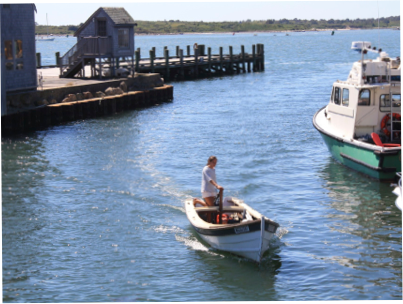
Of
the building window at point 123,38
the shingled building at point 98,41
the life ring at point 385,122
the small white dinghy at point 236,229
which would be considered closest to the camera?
the small white dinghy at point 236,229

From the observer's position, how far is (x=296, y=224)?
16.2 m

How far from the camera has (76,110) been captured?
105ft

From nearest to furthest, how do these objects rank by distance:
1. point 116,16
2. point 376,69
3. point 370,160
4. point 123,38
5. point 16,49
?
point 370,160 → point 376,69 → point 16,49 → point 116,16 → point 123,38

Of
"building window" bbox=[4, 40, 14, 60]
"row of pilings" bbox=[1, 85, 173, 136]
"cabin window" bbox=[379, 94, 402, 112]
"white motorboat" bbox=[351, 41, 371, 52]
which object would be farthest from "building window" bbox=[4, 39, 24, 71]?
"cabin window" bbox=[379, 94, 402, 112]

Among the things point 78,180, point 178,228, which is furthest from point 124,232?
point 78,180

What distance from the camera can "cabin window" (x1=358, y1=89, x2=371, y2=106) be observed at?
21.0m

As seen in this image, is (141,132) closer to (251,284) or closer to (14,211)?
(14,211)

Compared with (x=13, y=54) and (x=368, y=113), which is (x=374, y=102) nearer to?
(x=368, y=113)

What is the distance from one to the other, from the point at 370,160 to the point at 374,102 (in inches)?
93.0

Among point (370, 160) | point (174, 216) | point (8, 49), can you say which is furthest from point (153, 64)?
point (174, 216)

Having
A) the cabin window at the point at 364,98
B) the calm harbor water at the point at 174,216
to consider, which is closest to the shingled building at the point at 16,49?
the calm harbor water at the point at 174,216

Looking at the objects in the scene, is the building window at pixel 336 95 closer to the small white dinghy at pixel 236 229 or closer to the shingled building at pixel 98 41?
the small white dinghy at pixel 236 229

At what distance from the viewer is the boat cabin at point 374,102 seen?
2084cm

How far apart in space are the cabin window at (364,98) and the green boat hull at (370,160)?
4.86 ft
